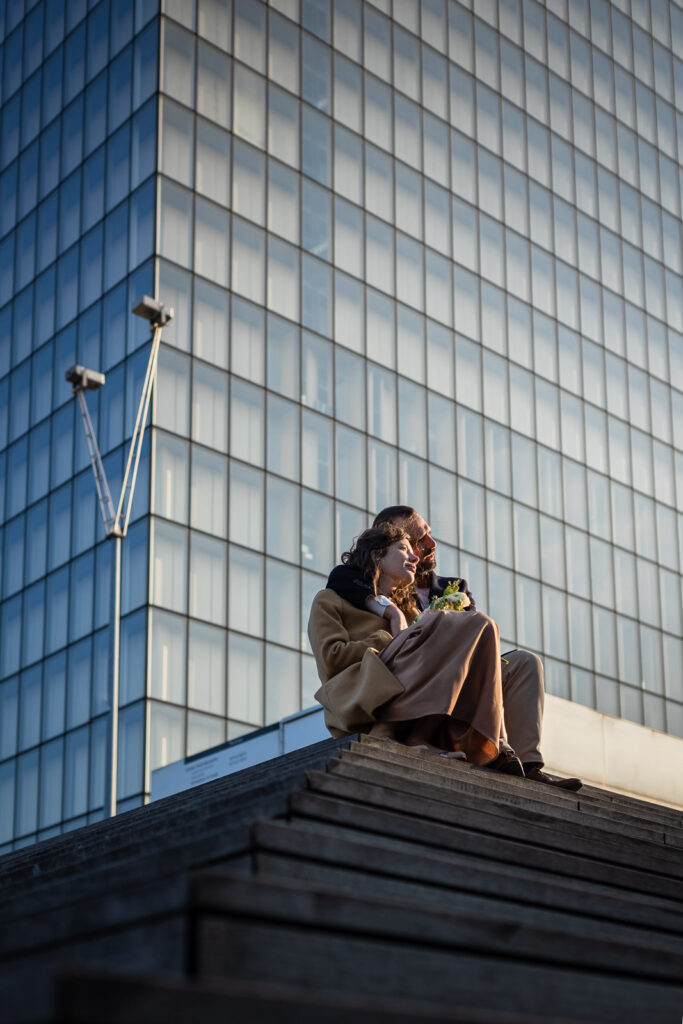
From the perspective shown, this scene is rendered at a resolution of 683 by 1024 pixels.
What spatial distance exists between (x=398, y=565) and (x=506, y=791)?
167 centimetres

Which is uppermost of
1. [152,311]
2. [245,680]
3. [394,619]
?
[152,311]

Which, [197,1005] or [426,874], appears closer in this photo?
[197,1005]

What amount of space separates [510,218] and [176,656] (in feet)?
54.0

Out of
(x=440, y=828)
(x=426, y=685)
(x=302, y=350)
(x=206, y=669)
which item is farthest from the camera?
(x=302, y=350)

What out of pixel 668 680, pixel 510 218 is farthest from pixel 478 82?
pixel 668 680

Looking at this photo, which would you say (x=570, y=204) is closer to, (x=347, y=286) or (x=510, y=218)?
(x=510, y=218)

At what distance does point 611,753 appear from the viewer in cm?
1500

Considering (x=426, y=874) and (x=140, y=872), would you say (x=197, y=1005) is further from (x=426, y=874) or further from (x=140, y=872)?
(x=426, y=874)

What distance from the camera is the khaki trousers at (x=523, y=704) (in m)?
7.84

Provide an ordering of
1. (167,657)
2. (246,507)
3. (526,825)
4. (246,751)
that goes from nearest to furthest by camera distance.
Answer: (526,825)
(246,751)
(167,657)
(246,507)

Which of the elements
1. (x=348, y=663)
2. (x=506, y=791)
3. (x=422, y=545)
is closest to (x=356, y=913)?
(x=506, y=791)

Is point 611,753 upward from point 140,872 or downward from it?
upward

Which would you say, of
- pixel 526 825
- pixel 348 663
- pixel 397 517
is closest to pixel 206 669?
pixel 397 517

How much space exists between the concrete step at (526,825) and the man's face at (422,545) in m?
1.96
